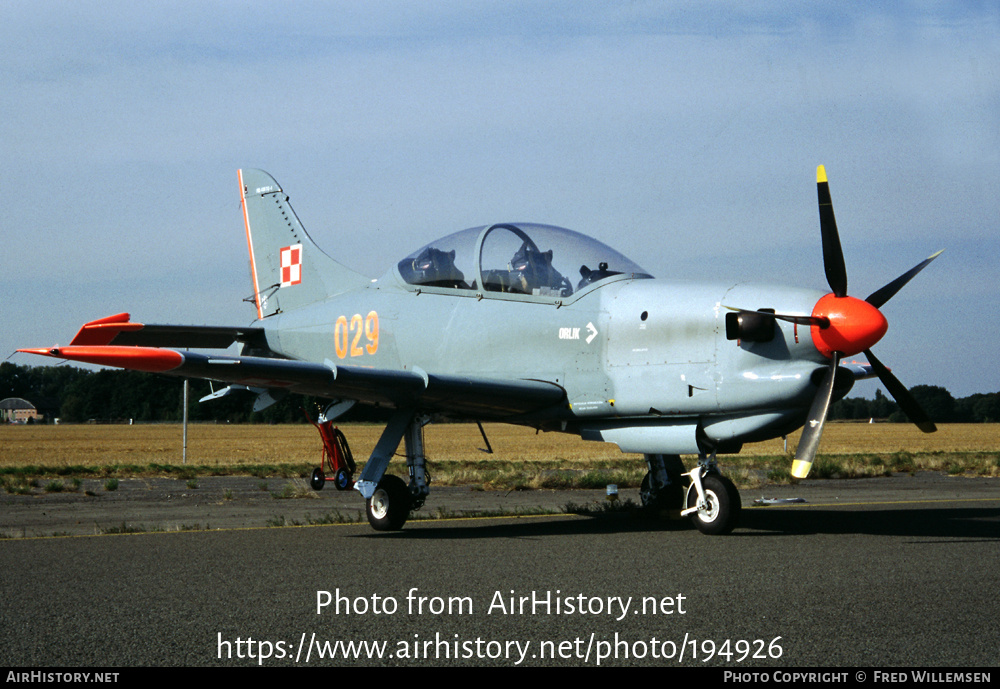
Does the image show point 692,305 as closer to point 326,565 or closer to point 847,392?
point 847,392

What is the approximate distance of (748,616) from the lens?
5.84 m

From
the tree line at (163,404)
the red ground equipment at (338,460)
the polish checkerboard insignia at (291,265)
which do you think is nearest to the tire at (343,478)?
the red ground equipment at (338,460)

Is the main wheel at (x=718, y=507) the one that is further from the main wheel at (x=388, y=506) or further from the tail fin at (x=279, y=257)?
the tail fin at (x=279, y=257)

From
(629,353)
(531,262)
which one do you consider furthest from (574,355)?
(531,262)

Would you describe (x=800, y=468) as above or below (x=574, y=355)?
below

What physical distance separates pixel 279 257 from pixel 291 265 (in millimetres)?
419

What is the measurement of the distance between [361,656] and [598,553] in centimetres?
435

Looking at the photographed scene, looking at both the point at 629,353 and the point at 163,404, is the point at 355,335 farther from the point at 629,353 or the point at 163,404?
the point at 163,404

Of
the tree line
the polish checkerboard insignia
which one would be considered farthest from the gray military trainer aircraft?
the tree line

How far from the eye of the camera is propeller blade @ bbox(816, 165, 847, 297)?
954cm

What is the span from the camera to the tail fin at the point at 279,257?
1495 centimetres

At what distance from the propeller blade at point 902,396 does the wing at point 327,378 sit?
10.9 ft

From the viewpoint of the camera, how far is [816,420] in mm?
9242

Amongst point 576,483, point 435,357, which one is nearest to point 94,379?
point 576,483
